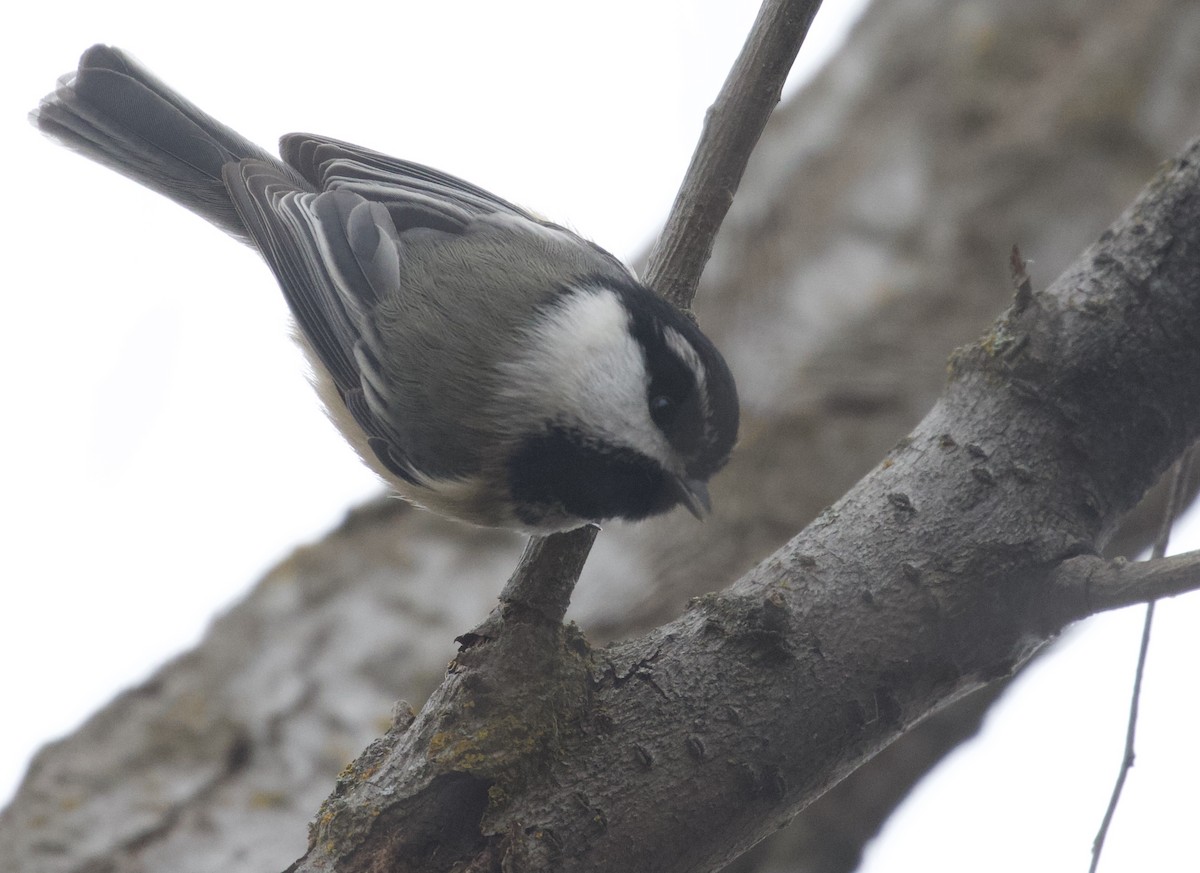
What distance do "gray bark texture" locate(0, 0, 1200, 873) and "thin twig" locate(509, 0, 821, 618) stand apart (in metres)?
0.17

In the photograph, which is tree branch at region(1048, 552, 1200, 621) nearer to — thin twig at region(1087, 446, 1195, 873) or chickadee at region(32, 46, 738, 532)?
thin twig at region(1087, 446, 1195, 873)

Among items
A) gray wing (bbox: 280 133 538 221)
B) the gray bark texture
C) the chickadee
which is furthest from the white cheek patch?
gray wing (bbox: 280 133 538 221)

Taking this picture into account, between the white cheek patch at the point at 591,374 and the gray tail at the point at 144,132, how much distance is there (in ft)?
2.56

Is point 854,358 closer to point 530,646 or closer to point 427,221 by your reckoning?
point 427,221

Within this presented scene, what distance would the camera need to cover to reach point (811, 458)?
269 cm

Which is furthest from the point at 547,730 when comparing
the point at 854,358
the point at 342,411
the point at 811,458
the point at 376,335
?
the point at 854,358

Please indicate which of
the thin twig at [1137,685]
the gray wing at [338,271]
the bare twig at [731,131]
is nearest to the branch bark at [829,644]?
the thin twig at [1137,685]

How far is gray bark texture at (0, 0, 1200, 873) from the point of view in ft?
3.66

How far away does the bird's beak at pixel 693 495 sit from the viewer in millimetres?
1542

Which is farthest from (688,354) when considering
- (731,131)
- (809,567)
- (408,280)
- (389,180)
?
(389,180)

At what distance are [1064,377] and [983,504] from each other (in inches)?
7.2

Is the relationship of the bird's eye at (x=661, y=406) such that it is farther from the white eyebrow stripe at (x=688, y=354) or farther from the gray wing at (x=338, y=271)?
the gray wing at (x=338, y=271)

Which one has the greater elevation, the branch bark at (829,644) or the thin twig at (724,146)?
the thin twig at (724,146)

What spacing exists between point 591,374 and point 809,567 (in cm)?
51
